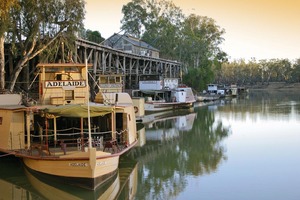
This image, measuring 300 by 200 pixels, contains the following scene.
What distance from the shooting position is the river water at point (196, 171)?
15.4 meters

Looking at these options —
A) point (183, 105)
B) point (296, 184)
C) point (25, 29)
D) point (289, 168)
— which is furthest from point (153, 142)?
point (183, 105)

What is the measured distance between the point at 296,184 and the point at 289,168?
2.96 meters

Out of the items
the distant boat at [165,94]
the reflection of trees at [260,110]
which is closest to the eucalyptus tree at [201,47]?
the reflection of trees at [260,110]

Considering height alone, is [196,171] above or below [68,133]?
below

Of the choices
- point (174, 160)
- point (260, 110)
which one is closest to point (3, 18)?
point (174, 160)

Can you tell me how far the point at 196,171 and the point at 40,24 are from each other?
62.2 feet

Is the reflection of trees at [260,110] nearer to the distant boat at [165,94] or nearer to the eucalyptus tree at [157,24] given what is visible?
the distant boat at [165,94]

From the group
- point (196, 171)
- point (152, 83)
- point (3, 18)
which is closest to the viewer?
point (196, 171)

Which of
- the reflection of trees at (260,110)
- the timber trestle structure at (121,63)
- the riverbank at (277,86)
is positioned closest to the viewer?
the timber trestle structure at (121,63)

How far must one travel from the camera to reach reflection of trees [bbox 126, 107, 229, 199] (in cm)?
1641

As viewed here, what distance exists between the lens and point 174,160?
2147cm

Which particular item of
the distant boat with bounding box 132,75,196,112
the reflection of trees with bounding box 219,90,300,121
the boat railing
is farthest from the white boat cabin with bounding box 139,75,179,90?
the boat railing

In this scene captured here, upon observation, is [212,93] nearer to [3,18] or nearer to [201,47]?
[201,47]

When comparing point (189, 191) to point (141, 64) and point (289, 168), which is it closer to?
point (289, 168)
